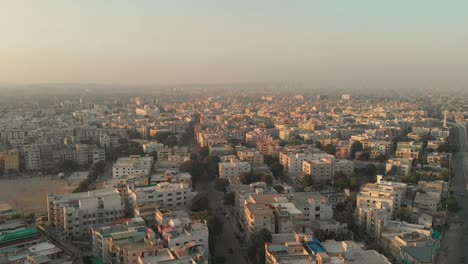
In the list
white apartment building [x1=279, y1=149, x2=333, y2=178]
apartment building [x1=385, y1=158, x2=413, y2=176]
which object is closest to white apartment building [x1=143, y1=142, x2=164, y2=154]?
white apartment building [x1=279, y1=149, x2=333, y2=178]

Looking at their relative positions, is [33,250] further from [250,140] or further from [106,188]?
[250,140]

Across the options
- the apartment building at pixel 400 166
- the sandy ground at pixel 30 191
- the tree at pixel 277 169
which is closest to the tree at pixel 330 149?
the apartment building at pixel 400 166

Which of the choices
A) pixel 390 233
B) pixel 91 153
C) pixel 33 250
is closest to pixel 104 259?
pixel 33 250

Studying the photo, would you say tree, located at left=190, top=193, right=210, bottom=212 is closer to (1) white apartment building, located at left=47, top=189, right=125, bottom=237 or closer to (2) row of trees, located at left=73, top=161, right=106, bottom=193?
(1) white apartment building, located at left=47, top=189, right=125, bottom=237

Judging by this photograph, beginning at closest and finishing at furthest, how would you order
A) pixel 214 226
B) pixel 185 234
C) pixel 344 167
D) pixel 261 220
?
pixel 185 234 < pixel 261 220 < pixel 214 226 < pixel 344 167

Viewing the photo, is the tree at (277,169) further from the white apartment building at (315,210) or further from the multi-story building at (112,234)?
the multi-story building at (112,234)

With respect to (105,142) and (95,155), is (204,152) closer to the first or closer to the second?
(95,155)

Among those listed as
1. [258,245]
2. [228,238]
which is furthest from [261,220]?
[228,238]
